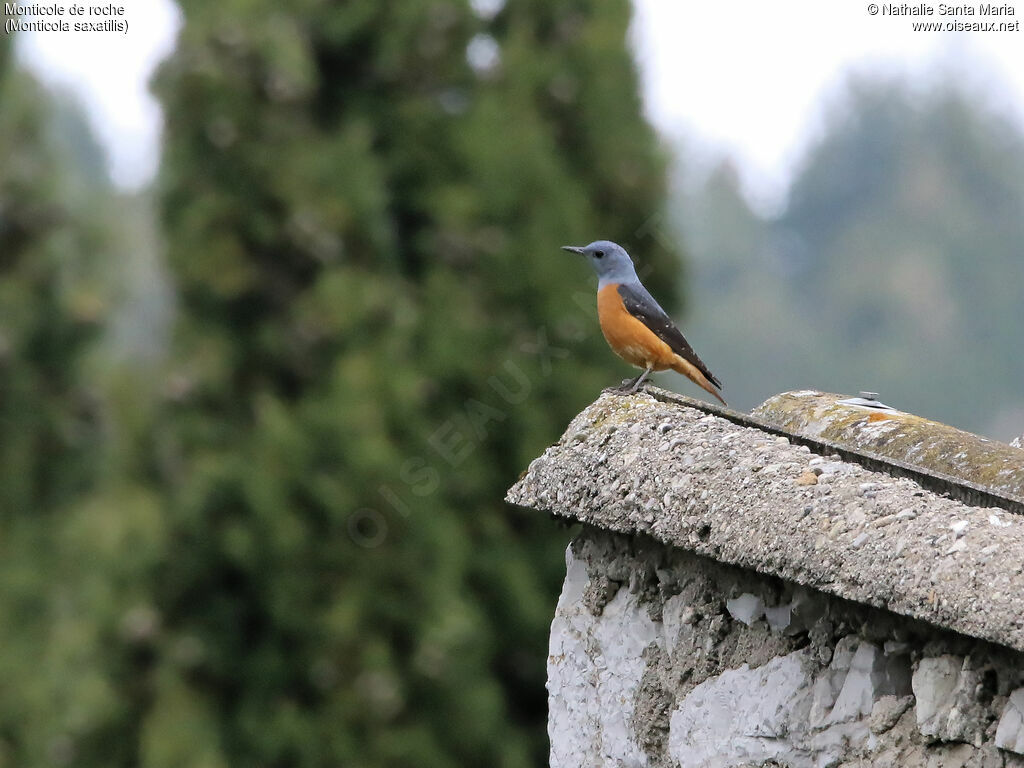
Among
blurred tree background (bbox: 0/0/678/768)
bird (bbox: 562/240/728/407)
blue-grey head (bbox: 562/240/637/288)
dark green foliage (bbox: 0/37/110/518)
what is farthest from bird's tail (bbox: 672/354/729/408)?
dark green foliage (bbox: 0/37/110/518)

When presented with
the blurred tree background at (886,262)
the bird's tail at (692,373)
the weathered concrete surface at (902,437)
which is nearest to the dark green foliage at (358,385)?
the bird's tail at (692,373)

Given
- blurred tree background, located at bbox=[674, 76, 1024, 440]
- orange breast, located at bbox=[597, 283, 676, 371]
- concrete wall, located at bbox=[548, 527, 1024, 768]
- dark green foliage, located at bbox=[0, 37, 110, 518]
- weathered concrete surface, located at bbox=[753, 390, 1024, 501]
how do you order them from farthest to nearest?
blurred tree background, located at bbox=[674, 76, 1024, 440] → dark green foliage, located at bbox=[0, 37, 110, 518] → orange breast, located at bbox=[597, 283, 676, 371] → weathered concrete surface, located at bbox=[753, 390, 1024, 501] → concrete wall, located at bbox=[548, 527, 1024, 768]

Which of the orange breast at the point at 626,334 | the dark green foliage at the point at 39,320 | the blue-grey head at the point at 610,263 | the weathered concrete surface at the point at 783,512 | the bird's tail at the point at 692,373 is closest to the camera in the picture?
the weathered concrete surface at the point at 783,512

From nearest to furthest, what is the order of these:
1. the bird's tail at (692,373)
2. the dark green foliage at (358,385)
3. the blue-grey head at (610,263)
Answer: the blue-grey head at (610,263)
the bird's tail at (692,373)
the dark green foliage at (358,385)

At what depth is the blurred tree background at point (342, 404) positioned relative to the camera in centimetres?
769

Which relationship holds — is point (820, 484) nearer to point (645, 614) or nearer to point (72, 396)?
point (645, 614)

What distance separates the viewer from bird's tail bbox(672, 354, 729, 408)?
17.9 feet

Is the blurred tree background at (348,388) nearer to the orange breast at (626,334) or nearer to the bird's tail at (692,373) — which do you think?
the bird's tail at (692,373)

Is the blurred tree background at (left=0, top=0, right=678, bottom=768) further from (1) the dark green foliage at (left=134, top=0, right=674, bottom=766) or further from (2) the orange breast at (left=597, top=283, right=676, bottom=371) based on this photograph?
(2) the orange breast at (left=597, top=283, right=676, bottom=371)

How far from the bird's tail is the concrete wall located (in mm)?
2739

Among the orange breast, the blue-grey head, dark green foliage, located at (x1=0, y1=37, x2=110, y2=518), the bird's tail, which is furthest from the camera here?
dark green foliage, located at (x1=0, y1=37, x2=110, y2=518)

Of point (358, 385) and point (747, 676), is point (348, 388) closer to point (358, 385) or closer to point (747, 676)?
point (358, 385)

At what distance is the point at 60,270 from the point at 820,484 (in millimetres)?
9557

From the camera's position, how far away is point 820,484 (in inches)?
86.0
